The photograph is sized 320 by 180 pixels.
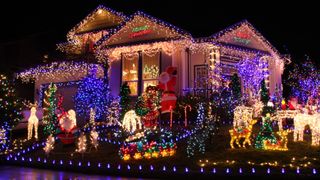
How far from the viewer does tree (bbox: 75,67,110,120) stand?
22.0 m

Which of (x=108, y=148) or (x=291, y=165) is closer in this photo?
(x=291, y=165)

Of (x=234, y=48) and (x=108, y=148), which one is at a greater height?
(x=234, y=48)

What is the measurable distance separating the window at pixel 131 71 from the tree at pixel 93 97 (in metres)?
1.95

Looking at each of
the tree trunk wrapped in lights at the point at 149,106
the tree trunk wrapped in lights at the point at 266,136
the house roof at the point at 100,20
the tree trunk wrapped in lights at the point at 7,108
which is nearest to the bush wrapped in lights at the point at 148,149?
the tree trunk wrapped in lights at the point at 149,106

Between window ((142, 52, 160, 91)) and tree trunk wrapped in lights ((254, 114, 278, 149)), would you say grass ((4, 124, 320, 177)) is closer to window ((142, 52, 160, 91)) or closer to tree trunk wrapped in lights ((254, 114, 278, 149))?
tree trunk wrapped in lights ((254, 114, 278, 149))

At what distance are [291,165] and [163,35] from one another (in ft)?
42.8

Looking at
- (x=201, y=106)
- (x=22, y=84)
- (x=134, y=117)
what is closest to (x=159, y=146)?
(x=201, y=106)

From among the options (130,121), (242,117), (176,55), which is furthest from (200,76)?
(242,117)

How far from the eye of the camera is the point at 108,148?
15305 millimetres

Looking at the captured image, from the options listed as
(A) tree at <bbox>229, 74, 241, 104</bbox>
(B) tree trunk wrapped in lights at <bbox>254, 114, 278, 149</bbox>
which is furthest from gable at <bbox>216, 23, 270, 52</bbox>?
(B) tree trunk wrapped in lights at <bbox>254, 114, 278, 149</bbox>

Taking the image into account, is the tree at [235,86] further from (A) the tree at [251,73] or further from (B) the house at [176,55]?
(A) the tree at [251,73]

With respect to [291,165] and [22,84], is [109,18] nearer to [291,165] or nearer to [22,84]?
[22,84]

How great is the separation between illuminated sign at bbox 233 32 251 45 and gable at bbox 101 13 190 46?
11.3ft

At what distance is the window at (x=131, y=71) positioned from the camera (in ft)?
78.4
